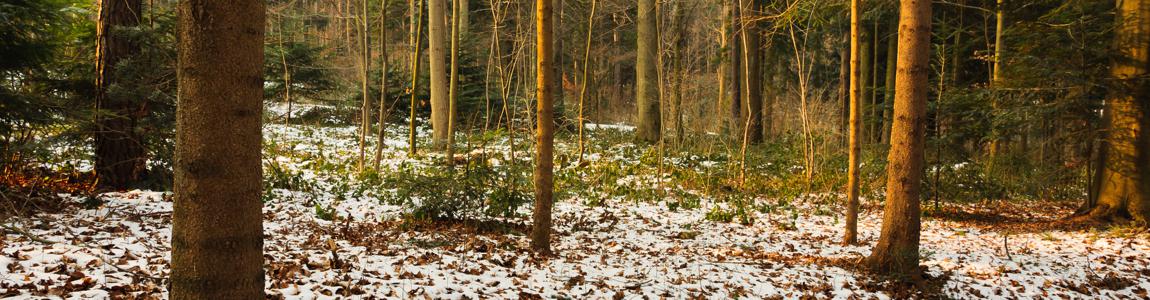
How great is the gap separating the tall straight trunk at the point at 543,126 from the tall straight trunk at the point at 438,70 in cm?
872

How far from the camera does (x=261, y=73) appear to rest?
2.35 meters

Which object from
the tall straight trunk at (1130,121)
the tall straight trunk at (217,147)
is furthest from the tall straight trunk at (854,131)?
the tall straight trunk at (217,147)

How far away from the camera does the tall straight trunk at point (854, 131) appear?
305 inches

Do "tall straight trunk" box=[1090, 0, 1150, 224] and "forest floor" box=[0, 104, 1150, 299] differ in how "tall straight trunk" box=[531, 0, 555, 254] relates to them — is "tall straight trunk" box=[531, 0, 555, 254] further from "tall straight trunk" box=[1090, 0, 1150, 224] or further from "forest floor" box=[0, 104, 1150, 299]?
"tall straight trunk" box=[1090, 0, 1150, 224]

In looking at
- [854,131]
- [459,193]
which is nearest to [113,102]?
[459,193]

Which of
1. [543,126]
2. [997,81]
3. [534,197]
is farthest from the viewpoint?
[997,81]

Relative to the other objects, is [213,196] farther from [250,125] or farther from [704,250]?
[704,250]

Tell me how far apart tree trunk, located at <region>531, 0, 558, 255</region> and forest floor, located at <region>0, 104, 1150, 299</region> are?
321 millimetres

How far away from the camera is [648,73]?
16.9m

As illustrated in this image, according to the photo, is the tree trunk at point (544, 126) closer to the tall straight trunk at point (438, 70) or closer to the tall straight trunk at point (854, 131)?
the tall straight trunk at point (854, 131)

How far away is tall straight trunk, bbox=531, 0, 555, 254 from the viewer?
637 centimetres

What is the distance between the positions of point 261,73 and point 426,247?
4468 mm

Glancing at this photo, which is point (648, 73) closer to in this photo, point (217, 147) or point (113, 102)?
point (113, 102)

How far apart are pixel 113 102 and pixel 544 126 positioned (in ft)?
16.8
